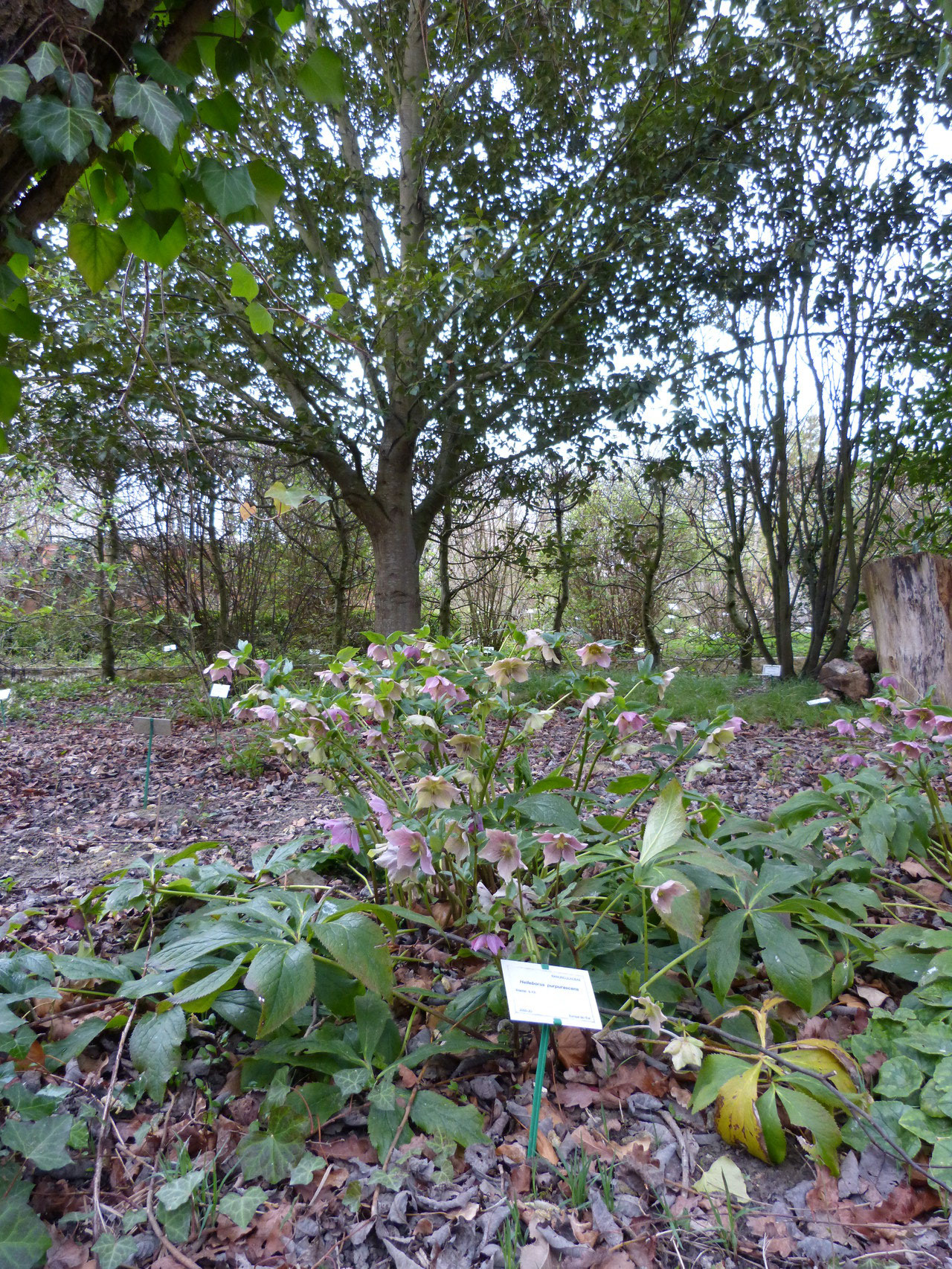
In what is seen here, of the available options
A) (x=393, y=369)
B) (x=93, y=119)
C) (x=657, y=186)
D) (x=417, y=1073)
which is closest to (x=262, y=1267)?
(x=417, y=1073)

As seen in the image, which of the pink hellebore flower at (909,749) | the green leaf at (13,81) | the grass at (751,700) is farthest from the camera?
the grass at (751,700)

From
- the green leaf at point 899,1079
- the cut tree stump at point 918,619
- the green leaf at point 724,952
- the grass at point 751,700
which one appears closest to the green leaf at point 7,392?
the green leaf at point 724,952

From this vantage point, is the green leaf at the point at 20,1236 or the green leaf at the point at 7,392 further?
the green leaf at the point at 7,392

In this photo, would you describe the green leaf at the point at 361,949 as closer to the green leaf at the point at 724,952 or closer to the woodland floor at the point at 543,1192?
the woodland floor at the point at 543,1192

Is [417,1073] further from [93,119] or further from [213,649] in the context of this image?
[213,649]

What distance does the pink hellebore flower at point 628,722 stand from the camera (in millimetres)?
1289

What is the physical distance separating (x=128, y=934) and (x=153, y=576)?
17.7 feet

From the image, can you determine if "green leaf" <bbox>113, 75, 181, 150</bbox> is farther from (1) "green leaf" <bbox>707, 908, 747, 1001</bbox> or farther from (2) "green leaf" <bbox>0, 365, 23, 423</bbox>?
(1) "green leaf" <bbox>707, 908, 747, 1001</bbox>

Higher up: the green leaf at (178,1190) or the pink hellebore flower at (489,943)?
the pink hellebore flower at (489,943)

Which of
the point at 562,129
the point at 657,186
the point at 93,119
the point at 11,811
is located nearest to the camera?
the point at 93,119

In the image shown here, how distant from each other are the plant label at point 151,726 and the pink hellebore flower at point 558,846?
199 centimetres

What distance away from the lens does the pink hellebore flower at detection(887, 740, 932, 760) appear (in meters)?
1.50

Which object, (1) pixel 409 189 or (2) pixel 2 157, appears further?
(1) pixel 409 189

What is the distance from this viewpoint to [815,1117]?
925 mm
